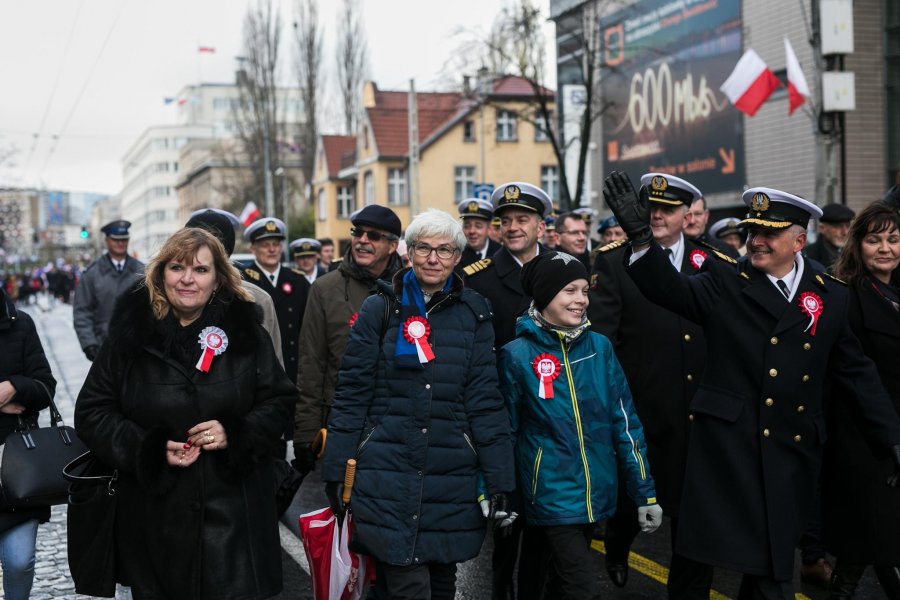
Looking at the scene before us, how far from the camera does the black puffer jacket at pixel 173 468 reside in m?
4.12

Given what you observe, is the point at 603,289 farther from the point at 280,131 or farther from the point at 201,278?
the point at 280,131

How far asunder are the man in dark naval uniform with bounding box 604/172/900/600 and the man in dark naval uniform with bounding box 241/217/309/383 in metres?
5.47

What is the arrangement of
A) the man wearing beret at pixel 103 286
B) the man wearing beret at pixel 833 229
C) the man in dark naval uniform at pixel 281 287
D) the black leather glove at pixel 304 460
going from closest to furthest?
the black leather glove at pixel 304 460 → the man wearing beret at pixel 833 229 → the man in dark naval uniform at pixel 281 287 → the man wearing beret at pixel 103 286

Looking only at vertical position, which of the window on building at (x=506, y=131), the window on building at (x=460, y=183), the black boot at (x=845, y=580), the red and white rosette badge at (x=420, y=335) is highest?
the window on building at (x=506, y=131)

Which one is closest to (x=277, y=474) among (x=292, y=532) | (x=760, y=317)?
(x=760, y=317)

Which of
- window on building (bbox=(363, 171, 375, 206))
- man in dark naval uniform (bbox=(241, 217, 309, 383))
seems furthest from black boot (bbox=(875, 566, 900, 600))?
window on building (bbox=(363, 171, 375, 206))

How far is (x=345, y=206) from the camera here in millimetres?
64750

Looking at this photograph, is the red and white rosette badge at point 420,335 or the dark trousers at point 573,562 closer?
the red and white rosette badge at point 420,335

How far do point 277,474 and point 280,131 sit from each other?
63.6 meters

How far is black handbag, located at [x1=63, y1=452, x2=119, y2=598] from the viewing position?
412 cm

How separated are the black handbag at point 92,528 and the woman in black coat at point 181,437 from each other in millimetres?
47

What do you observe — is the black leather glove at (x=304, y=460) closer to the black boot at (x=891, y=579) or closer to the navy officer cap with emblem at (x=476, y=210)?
the black boot at (x=891, y=579)

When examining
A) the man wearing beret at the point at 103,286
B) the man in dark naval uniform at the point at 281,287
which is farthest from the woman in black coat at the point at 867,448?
the man wearing beret at the point at 103,286

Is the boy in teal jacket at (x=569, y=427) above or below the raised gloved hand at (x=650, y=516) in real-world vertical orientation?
above
